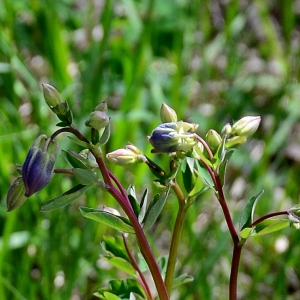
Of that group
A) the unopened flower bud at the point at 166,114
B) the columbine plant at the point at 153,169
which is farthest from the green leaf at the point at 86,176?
the unopened flower bud at the point at 166,114

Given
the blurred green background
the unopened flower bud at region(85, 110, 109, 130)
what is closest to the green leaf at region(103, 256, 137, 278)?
the unopened flower bud at region(85, 110, 109, 130)

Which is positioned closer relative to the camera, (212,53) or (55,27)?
(55,27)

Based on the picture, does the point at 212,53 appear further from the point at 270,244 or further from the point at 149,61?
the point at 270,244

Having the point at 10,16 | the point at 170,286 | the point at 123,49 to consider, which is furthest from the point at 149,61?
the point at 170,286

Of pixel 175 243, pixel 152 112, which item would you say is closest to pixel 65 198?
pixel 175 243

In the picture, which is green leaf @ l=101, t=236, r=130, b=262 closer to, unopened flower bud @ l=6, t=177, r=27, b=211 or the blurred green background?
unopened flower bud @ l=6, t=177, r=27, b=211

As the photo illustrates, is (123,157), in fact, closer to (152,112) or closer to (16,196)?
(16,196)
